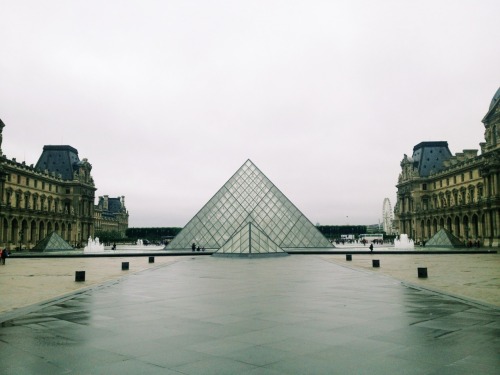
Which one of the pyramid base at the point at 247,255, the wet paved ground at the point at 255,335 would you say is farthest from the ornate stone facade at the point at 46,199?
the wet paved ground at the point at 255,335

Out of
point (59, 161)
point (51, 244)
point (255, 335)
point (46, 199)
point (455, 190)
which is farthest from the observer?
point (59, 161)

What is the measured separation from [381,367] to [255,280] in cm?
1008

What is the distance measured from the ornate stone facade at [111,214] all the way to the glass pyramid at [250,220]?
88.6m

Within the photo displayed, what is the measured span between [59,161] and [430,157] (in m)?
71.7

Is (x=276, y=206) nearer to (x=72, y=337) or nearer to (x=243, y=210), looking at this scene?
(x=243, y=210)

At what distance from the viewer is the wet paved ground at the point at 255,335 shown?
16.4 feet

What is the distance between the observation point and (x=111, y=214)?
14125cm

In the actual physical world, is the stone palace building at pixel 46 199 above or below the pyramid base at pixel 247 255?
above

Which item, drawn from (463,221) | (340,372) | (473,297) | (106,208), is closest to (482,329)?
(340,372)

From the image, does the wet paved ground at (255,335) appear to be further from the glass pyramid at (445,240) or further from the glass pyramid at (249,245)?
the glass pyramid at (445,240)

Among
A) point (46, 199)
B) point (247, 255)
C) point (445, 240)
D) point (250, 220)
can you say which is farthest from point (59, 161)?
point (445, 240)

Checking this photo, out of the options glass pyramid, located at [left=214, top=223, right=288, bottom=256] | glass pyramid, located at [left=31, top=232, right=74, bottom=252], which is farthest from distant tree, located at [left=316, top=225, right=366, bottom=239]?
glass pyramid, located at [left=214, top=223, right=288, bottom=256]

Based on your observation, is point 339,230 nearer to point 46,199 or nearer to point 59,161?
point 59,161

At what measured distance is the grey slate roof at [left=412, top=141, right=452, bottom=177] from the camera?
84.7m
